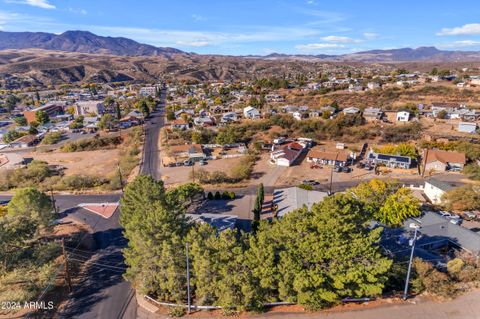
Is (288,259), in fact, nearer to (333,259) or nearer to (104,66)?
(333,259)

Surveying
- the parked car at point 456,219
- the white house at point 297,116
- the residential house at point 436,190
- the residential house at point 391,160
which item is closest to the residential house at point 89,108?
the white house at point 297,116

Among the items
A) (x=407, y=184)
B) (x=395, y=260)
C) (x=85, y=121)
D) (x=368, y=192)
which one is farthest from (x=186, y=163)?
(x=85, y=121)

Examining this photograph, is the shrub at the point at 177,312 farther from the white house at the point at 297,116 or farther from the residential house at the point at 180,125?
the white house at the point at 297,116

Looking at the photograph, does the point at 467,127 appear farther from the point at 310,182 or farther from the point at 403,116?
the point at 310,182

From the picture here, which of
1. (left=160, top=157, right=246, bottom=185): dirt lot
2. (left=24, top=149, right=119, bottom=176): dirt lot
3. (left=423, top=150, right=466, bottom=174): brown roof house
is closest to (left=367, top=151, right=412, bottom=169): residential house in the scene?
(left=423, top=150, right=466, bottom=174): brown roof house

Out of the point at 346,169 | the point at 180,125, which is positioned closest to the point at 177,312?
the point at 346,169
